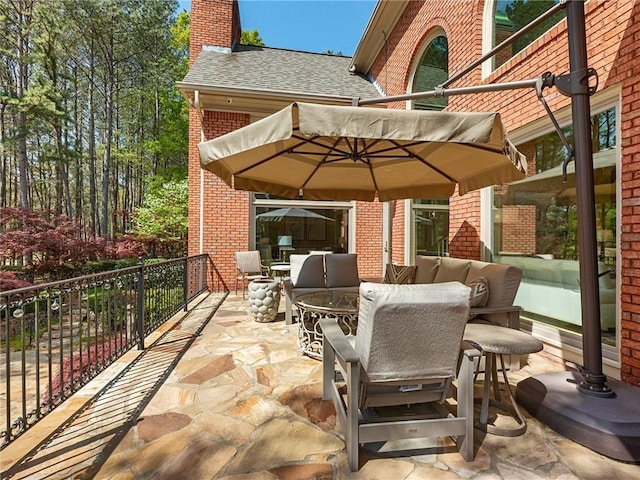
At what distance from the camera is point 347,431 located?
182cm

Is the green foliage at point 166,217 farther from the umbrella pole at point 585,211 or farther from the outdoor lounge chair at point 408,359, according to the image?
the umbrella pole at point 585,211

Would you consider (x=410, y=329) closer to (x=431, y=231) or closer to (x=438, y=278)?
(x=438, y=278)

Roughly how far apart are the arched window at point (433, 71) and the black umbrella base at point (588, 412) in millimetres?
4714

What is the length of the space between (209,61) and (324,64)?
127 inches

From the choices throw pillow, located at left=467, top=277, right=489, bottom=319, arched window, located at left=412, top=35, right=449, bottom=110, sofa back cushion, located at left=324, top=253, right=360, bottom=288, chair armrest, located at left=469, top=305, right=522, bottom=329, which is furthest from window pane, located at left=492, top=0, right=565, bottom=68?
sofa back cushion, located at left=324, top=253, right=360, bottom=288

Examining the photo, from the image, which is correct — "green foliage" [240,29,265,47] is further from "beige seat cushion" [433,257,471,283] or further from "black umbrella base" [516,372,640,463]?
"black umbrella base" [516,372,640,463]

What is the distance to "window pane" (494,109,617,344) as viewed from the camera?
9.86 feet

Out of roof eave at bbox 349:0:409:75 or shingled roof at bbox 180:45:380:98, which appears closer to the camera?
roof eave at bbox 349:0:409:75

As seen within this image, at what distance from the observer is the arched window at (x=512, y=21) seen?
12.8 ft

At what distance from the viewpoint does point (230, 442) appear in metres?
2.04

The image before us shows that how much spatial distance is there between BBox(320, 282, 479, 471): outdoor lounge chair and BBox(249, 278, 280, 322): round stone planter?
2914 millimetres

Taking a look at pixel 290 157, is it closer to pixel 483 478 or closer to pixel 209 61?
pixel 483 478

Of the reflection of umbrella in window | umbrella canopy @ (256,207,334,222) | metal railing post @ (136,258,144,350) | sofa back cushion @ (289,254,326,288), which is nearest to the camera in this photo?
the reflection of umbrella in window

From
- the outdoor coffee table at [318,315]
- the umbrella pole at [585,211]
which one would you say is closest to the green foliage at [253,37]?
the outdoor coffee table at [318,315]
